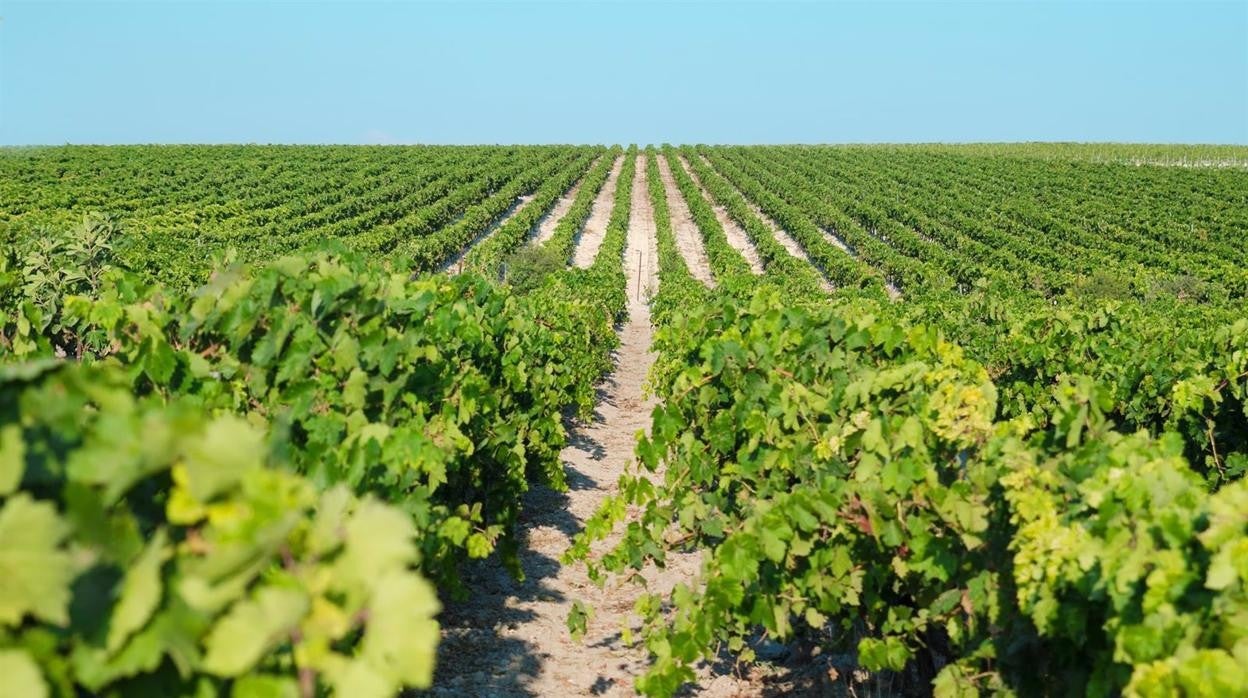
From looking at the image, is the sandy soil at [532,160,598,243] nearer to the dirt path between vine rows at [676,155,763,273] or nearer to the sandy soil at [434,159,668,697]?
the dirt path between vine rows at [676,155,763,273]

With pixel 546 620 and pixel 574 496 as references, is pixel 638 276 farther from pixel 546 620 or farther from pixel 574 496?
pixel 546 620

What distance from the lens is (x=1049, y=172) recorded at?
2495 inches

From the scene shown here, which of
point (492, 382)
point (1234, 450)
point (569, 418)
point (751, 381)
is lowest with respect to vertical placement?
point (569, 418)

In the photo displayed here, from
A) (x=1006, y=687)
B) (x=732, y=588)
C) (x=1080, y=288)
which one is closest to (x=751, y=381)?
(x=732, y=588)

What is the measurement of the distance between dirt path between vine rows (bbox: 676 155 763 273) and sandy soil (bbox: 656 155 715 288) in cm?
132

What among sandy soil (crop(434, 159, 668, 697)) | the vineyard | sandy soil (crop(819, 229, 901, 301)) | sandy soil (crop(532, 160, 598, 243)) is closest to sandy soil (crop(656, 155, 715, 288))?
sandy soil (crop(532, 160, 598, 243))

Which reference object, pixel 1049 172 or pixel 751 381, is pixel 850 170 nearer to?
pixel 1049 172

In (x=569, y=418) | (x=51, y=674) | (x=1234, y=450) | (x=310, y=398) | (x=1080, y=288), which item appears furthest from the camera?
(x=1080, y=288)

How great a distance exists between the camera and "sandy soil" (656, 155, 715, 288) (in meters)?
37.4

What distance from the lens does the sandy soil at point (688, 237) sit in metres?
37.4

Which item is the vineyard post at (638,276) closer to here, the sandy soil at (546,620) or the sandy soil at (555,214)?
the sandy soil at (555,214)

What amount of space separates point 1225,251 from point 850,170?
107 ft

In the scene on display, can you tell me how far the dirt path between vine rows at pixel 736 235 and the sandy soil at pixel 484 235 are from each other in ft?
33.2

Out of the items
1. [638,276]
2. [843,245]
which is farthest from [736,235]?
[638,276]
